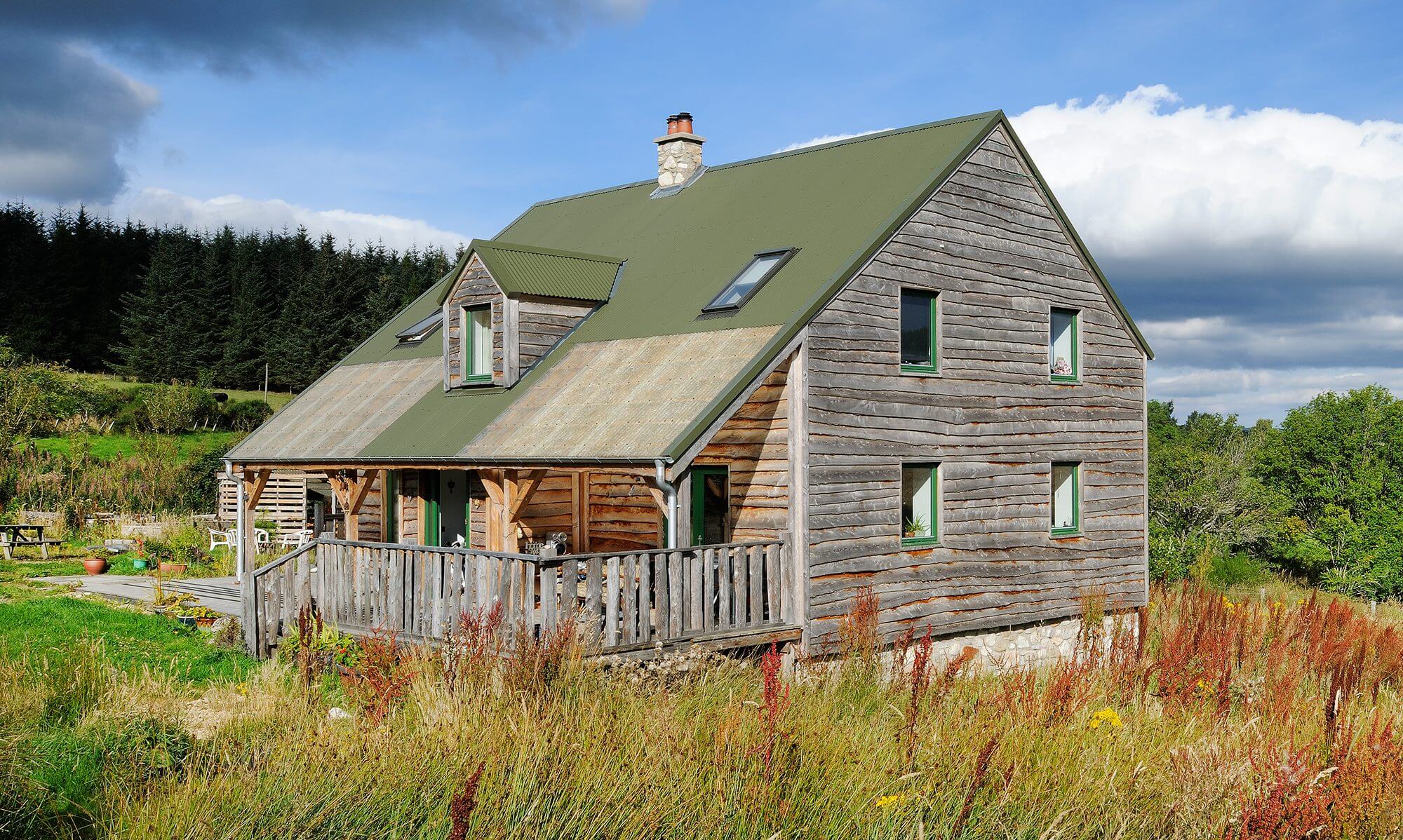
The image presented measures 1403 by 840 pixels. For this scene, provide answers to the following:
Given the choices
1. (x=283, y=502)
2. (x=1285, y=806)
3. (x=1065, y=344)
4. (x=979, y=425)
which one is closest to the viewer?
(x=1285, y=806)

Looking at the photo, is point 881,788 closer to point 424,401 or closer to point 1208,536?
point 424,401

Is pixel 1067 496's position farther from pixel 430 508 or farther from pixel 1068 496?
pixel 430 508

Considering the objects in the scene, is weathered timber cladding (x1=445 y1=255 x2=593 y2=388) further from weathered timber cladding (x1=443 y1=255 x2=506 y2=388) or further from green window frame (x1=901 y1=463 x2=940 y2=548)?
green window frame (x1=901 y1=463 x2=940 y2=548)

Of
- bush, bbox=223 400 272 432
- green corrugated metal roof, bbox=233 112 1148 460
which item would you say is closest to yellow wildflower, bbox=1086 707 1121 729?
green corrugated metal roof, bbox=233 112 1148 460

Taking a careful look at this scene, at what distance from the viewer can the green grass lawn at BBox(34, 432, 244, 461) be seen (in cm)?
3753

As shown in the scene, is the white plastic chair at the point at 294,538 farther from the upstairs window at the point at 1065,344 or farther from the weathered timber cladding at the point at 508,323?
the upstairs window at the point at 1065,344

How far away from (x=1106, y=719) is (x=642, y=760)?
3393 millimetres

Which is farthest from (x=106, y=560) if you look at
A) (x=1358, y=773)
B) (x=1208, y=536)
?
(x=1208, y=536)

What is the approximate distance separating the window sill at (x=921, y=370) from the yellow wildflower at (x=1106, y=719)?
293 inches

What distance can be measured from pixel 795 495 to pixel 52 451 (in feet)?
98.6

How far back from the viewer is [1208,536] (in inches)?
1439

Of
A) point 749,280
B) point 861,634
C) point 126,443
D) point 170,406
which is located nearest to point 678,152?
point 749,280

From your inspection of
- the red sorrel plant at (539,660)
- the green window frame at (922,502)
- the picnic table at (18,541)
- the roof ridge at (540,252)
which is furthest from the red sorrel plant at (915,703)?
the picnic table at (18,541)

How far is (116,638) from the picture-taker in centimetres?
1525
